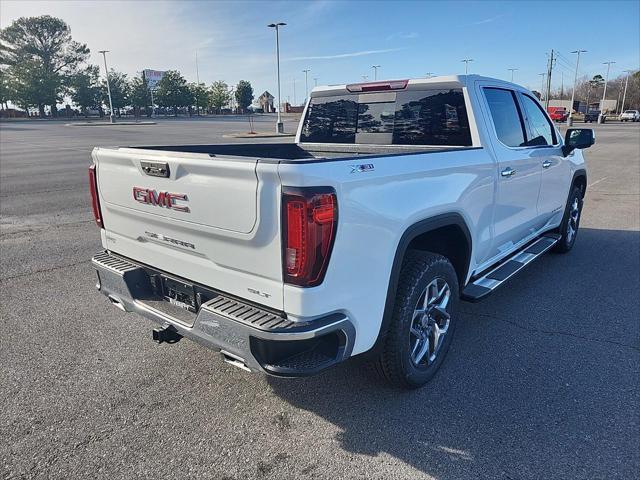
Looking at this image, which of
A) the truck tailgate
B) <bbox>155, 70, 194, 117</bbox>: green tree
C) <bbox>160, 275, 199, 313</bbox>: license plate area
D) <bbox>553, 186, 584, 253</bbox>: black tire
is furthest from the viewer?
<bbox>155, 70, 194, 117</bbox>: green tree

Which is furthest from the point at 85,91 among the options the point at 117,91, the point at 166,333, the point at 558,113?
the point at 166,333

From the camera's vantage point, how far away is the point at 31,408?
9.57 feet

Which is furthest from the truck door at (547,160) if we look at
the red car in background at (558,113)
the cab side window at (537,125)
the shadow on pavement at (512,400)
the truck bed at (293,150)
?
the red car in background at (558,113)

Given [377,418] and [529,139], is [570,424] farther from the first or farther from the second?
[529,139]

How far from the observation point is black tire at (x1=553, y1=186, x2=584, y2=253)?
19.1 feet

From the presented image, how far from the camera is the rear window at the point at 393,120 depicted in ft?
12.3

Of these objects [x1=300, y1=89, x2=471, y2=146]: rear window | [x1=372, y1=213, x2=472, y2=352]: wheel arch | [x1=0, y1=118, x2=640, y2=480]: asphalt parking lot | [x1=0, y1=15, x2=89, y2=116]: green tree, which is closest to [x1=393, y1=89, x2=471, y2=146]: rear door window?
[x1=300, y1=89, x2=471, y2=146]: rear window

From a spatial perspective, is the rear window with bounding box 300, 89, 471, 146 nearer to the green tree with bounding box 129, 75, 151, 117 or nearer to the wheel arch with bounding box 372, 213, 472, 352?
the wheel arch with bounding box 372, 213, 472, 352

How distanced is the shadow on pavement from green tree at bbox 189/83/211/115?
98.8 metres

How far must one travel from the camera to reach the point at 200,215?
98.7 inches

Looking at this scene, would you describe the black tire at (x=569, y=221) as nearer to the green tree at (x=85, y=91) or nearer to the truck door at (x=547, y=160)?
the truck door at (x=547, y=160)

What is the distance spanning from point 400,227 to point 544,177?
2.88 metres

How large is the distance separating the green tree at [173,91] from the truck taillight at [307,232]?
97.2m

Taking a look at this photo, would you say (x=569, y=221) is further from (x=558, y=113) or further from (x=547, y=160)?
(x=558, y=113)
